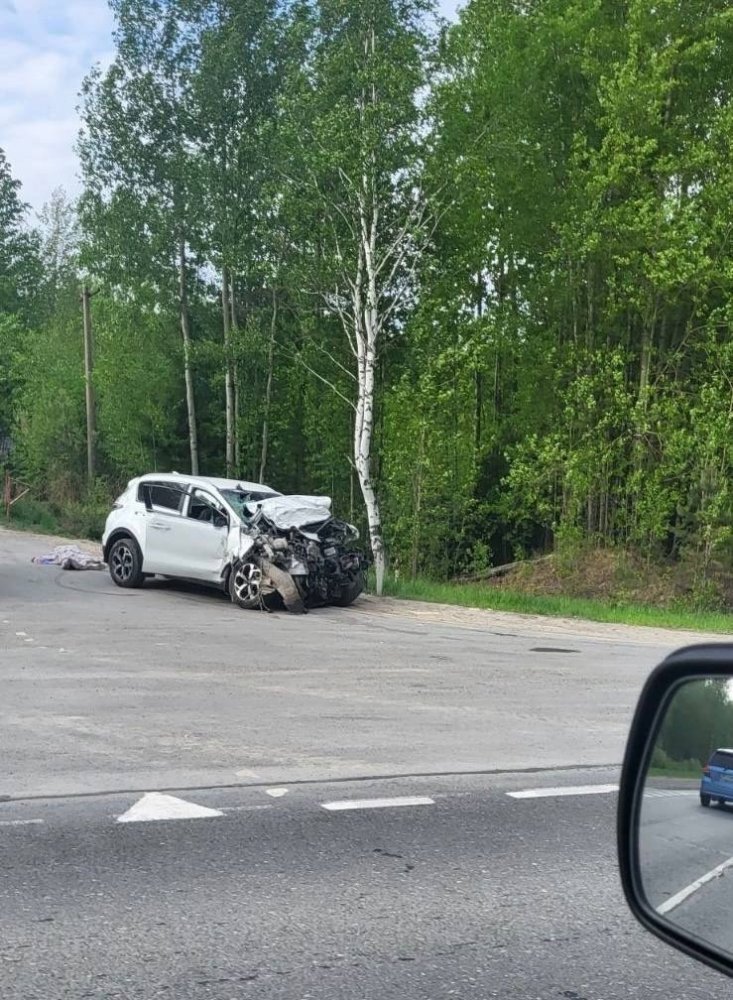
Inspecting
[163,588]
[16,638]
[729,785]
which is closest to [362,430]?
[163,588]

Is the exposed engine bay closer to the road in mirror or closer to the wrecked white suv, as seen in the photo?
the wrecked white suv

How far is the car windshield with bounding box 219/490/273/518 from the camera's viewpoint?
19.4m

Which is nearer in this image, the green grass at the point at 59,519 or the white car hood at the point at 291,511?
the white car hood at the point at 291,511

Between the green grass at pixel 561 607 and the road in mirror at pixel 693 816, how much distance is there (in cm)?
1798

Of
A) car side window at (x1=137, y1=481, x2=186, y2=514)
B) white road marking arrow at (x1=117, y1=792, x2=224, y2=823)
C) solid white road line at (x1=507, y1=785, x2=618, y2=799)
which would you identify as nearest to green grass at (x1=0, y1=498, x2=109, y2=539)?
car side window at (x1=137, y1=481, x2=186, y2=514)

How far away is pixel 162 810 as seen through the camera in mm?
6496

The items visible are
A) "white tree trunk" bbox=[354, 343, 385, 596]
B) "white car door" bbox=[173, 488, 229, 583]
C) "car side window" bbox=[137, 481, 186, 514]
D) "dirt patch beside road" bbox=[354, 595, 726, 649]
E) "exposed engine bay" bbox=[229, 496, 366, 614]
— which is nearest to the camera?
"dirt patch beside road" bbox=[354, 595, 726, 649]

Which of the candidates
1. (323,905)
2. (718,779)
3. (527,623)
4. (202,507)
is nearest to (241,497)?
(202,507)

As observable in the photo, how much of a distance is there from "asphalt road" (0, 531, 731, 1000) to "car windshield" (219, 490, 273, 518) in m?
6.39

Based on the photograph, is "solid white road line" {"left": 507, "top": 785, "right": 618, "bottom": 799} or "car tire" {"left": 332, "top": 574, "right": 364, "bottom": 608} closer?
"solid white road line" {"left": 507, "top": 785, "right": 618, "bottom": 799}

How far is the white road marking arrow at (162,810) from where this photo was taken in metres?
6.34

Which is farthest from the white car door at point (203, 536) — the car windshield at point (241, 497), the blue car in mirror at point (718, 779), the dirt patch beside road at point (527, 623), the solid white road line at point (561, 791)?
the blue car in mirror at point (718, 779)

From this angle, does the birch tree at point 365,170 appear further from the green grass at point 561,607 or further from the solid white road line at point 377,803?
the solid white road line at point 377,803

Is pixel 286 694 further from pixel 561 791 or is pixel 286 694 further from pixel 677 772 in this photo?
pixel 677 772
